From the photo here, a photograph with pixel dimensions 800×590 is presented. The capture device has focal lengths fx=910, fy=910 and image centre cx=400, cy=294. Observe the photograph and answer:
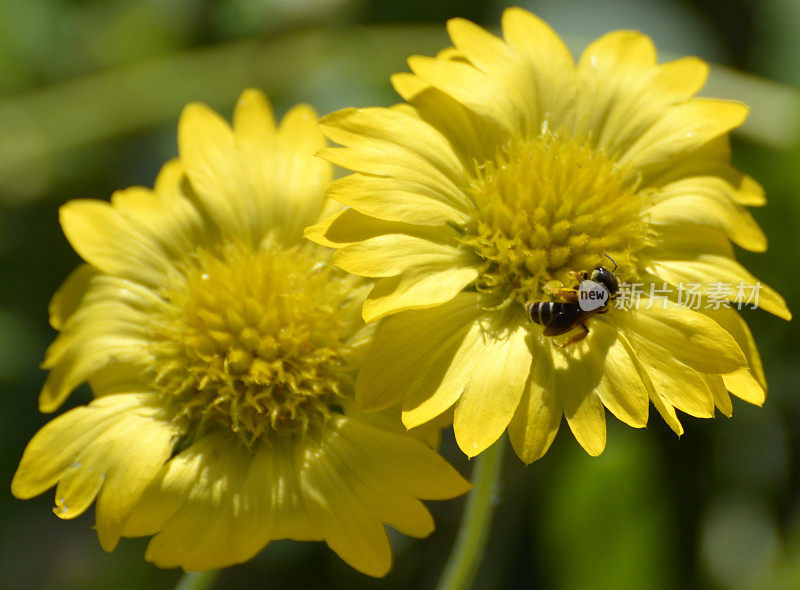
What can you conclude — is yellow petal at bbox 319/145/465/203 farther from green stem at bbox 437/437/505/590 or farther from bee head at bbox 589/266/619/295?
green stem at bbox 437/437/505/590

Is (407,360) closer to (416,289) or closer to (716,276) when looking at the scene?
(416,289)

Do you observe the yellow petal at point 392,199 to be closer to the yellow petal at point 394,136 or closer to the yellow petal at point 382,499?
the yellow petal at point 394,136

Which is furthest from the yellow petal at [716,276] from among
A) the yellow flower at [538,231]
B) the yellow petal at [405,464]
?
the yellow petal at [405,464]

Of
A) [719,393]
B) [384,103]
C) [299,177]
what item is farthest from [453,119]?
[384,103]

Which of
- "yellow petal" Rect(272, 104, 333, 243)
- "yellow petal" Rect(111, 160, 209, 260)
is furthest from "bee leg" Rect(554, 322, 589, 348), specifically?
"yellow petal" Rect(111, 160, 209, 260)

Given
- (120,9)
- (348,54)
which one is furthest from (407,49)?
(120,9)

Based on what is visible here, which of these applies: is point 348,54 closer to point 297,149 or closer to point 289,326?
point 297,149
